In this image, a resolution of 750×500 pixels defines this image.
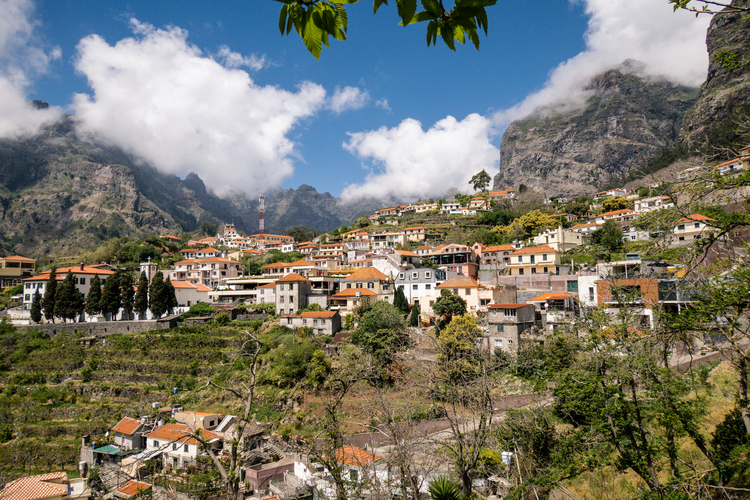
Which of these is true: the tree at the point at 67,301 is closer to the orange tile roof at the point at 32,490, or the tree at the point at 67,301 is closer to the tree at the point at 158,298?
the tree at the point at 158,298

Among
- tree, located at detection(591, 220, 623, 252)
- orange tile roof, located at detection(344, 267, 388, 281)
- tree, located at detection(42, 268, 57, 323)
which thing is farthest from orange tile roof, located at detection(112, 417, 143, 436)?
tree, located at detection(591, 220, 623, 252)

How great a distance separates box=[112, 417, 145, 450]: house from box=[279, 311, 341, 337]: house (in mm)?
11327

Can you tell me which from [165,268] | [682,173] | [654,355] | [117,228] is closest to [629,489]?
[654,355]

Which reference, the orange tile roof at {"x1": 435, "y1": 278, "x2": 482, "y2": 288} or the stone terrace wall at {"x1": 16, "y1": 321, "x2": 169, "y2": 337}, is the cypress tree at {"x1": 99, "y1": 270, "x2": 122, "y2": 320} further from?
the orange tile roof at {"x1": 435, "y1": 278, "x2": 482, "y2": 288}

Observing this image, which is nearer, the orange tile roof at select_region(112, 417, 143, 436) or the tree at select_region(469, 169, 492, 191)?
the orange tile roof at select_region(112, 417, 143, 436)

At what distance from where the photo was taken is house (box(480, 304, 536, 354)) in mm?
21734

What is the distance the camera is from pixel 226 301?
38531 millimetres

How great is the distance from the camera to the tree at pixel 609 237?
35188 mm

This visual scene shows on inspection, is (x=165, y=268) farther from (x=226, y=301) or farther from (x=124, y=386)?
(x=124, y=386)

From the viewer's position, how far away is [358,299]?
101 feet

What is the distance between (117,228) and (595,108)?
161 m

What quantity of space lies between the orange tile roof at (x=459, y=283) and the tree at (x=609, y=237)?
49.2 ft

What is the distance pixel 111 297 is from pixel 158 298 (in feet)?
13.9

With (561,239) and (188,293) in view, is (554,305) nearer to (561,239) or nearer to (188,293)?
(561,239)
